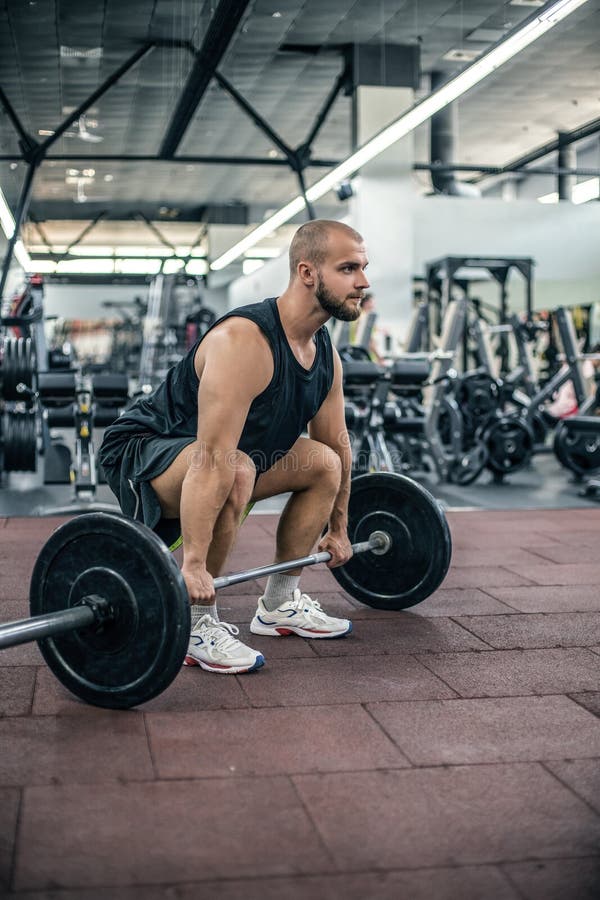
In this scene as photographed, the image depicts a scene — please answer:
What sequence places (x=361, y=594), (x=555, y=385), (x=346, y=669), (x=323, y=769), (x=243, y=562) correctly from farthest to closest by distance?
(x=555, y=385) → (x=243, y=562) → (x=361, y=594) → (x=346, y=669) → (x=323, y=769)

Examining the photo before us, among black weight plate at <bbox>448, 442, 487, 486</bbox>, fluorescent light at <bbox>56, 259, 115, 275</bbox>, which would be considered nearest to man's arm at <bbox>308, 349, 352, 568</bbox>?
black weight plate at <bbox>448, 442, 487, 486</bbox>

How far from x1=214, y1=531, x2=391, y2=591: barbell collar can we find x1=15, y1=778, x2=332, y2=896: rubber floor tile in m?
0.53

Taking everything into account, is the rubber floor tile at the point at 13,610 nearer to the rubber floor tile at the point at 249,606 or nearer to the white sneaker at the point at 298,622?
the rubber floor tile at the point at 249,606

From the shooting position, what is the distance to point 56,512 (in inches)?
174

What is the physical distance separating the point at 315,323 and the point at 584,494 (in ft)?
11.7

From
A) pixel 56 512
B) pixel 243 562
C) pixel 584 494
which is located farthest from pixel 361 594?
pixel 584 494

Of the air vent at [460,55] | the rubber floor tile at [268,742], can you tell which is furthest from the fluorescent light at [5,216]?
the rubber floor tile at [268,742]

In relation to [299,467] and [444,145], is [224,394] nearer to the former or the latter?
[299,467]

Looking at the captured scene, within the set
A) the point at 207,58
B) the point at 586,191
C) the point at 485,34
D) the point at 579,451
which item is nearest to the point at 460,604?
the point at 579,451

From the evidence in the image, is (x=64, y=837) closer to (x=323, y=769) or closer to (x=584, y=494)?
(x=323, y=769)

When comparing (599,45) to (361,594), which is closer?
(361,594)

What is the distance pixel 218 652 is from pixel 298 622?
34 cm

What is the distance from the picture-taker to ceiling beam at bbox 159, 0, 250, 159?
223 inches

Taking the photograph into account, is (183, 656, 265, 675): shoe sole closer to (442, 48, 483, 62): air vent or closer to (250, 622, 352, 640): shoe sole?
(250, 622, 352, 640): shoe sole
